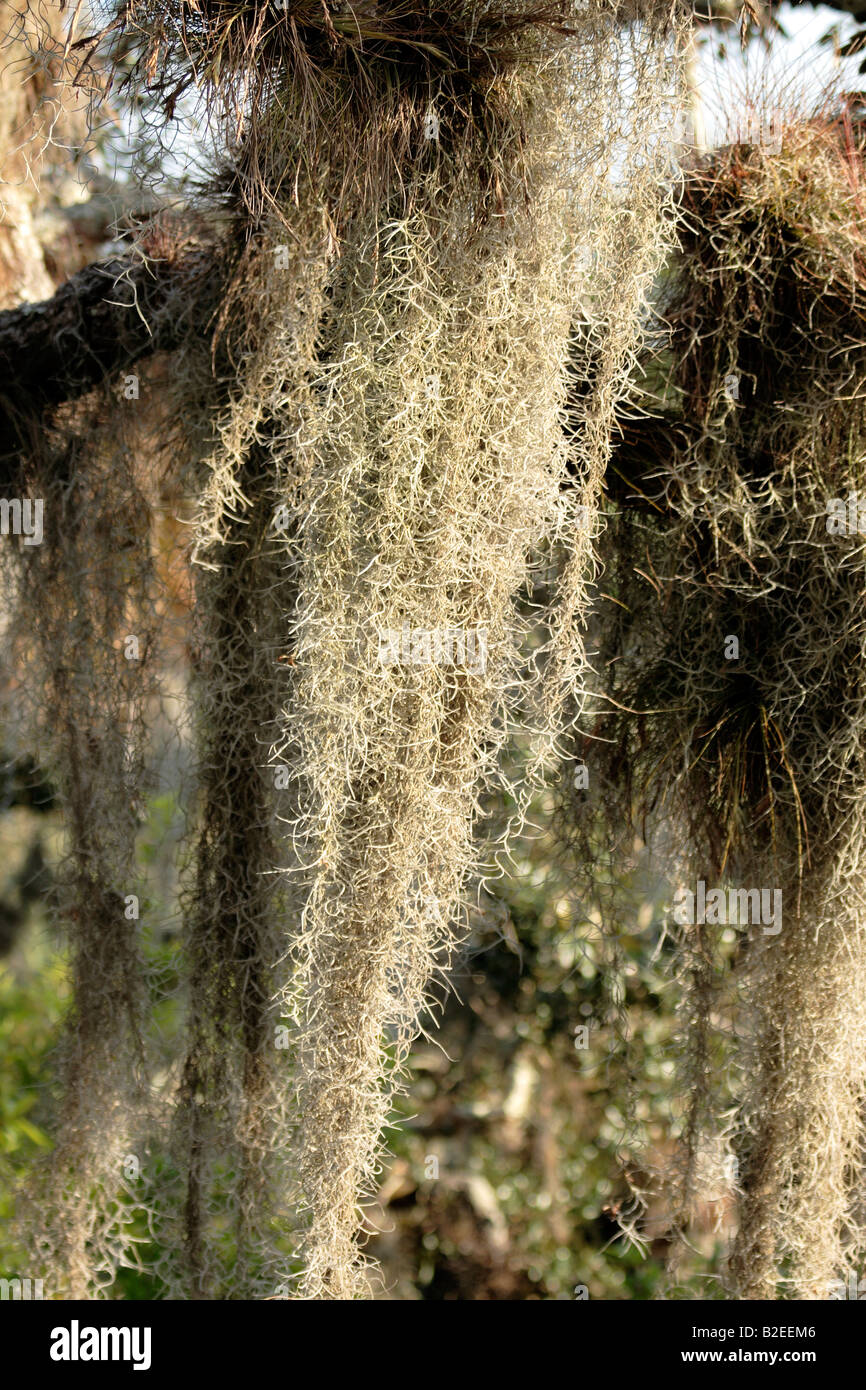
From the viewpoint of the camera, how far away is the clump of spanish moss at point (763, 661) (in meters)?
1.21

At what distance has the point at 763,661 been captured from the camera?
127 centimetres

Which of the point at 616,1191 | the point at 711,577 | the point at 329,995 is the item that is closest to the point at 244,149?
the point at 711,577

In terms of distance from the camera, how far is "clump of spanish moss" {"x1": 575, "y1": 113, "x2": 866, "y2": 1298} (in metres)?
1.21

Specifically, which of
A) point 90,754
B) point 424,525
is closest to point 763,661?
point 424,525

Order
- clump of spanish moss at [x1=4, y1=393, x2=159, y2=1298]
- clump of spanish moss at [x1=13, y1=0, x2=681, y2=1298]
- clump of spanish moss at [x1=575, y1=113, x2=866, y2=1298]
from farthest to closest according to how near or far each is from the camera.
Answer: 1. clump of spanish moss at [x1=4, y1=393, x2=159, y2=1298]
2. clump of spanish moss at [x1=575, y1=113, x2=866, y2=1298]
3. clump of spanish moss at [x1=13, y1=0, x2=681, y2=1298]

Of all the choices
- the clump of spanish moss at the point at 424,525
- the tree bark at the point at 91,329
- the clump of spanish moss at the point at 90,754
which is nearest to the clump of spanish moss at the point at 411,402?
the clump of spanish moss at the point at 424,525

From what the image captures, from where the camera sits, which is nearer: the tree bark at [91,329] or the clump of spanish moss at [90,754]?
the tree bark at [91,329]

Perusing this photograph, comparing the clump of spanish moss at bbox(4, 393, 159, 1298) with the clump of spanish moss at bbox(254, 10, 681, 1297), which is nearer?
the clump of spanish moss at bbox(254, 10, 681, 1297)

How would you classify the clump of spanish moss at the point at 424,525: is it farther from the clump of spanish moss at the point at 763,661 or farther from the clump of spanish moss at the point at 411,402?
the clump of spanish moss at the point at 763,661

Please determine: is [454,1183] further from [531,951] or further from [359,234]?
[359,234]

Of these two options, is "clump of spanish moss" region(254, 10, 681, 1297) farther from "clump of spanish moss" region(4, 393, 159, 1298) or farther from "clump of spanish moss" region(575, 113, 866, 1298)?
"clump of spanish moss" region(4, 393, 159, 1298)

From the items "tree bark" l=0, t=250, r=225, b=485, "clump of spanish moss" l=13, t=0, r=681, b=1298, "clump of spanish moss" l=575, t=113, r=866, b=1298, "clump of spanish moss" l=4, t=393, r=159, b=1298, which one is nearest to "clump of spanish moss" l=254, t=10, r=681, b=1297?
"clump of spanish moss" l=13, t=0, r=681, b=1298

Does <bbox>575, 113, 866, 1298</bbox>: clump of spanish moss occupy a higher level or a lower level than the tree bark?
lower
